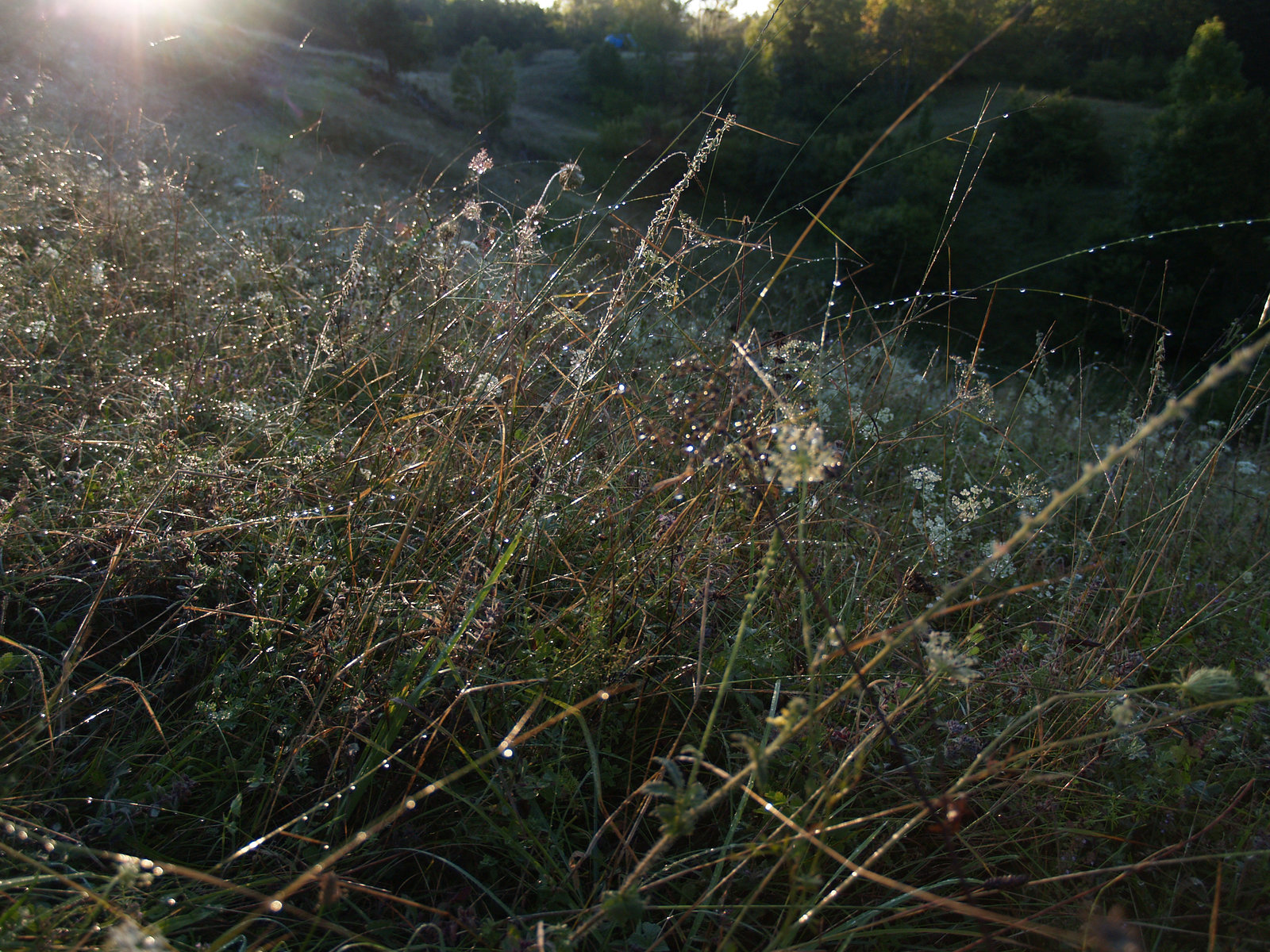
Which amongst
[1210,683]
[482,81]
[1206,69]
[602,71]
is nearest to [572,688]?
[1210,683]

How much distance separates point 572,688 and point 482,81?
30661 millimetres

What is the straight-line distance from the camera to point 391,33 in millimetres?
26531

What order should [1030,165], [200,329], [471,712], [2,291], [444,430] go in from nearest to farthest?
[471,712], [444,430], [2,291], [200,329], [1030,165]

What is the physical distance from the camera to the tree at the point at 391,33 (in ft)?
85.5

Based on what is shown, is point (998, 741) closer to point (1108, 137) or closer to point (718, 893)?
point (718, 893)

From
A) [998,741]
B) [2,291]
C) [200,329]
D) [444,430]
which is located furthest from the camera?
[200,329]

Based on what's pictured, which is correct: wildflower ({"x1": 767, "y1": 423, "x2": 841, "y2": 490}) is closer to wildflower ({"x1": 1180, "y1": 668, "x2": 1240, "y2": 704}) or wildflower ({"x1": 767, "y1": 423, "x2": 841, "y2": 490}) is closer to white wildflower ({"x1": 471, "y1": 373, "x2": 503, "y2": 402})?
wildflower ({"x1": 1180, "y1": 668, "x2": 1240, "y2": 704})

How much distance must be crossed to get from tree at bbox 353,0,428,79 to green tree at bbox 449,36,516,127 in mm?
1876

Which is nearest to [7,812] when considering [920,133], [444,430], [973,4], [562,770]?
[562,770]

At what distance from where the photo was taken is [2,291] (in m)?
2.62

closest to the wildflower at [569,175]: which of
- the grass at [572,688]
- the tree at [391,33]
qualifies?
the grass at [572,688]

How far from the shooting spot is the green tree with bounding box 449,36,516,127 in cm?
2583

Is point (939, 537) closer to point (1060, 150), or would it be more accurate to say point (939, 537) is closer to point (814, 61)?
point (1060, 150)

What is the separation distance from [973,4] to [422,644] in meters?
43.6
